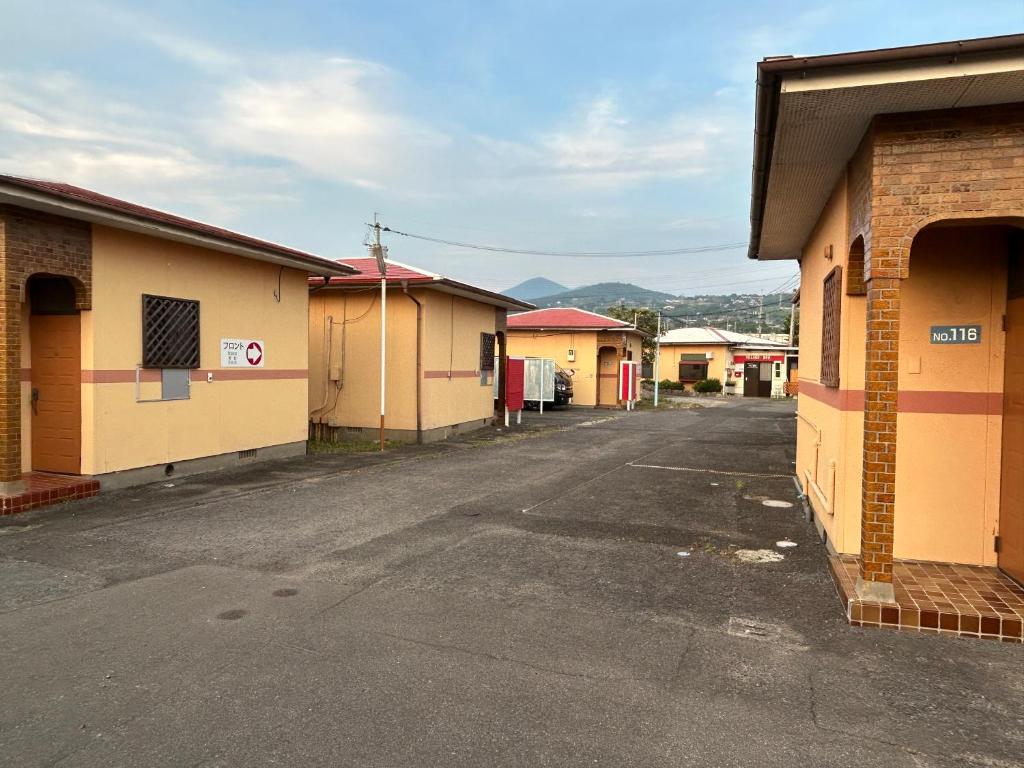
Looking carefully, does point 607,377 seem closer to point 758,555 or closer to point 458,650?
point 758,555

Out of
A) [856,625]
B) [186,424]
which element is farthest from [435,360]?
[856,625]

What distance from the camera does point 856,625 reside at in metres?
4.55

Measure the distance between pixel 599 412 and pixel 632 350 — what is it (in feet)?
22.6

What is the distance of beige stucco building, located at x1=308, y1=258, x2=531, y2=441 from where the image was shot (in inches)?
585

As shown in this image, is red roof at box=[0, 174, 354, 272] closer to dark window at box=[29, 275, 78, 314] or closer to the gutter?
dark window at box=[29, 275, 78, 314]

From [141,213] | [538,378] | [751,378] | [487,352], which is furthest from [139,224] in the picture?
[751,378]

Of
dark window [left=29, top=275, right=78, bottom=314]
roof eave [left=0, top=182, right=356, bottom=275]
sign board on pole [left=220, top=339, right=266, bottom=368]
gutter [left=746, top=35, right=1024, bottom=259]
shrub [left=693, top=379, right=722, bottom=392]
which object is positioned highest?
gutter [left=746, top=35, right=1024, bottom=259]

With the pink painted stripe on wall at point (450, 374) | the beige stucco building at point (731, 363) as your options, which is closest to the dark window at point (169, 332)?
the pink painted stripe on wall at point (450, 374)

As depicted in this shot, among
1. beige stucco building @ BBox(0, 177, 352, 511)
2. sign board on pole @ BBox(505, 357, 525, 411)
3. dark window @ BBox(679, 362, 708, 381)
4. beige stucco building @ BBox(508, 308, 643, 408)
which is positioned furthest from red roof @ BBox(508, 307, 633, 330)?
beige stucco building @ BBox(0, 177, 352, 511)

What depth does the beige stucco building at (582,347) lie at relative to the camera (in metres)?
28.2

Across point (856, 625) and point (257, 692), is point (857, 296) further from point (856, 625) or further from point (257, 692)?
point (257, 692)

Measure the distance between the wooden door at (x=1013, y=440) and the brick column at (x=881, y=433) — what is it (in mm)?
1350

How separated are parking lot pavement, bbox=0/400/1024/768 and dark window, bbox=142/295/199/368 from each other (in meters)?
2.49

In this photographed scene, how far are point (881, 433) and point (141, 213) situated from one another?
8971 millimetres
